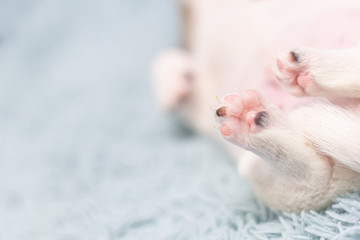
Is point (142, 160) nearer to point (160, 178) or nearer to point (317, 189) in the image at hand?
point (160, 178)

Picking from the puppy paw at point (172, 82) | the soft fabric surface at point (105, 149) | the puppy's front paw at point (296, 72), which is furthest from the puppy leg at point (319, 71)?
the puppy paw at point (172, 82)

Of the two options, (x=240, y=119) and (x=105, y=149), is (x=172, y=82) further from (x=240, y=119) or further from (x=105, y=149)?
(x=240, y=119)

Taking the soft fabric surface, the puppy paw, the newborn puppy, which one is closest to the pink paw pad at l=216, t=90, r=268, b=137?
the newborn puppy

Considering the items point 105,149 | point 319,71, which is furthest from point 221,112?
point 105,149

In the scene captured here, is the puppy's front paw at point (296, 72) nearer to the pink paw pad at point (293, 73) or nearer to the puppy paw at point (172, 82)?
the pink paw pad at point (293, 73)

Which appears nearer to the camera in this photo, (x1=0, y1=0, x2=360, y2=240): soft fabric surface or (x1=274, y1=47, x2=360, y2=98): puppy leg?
(x1=274, y1=47, x2=360, y2=98): puppy leg

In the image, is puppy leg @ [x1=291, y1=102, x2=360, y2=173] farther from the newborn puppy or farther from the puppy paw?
the puppy paw

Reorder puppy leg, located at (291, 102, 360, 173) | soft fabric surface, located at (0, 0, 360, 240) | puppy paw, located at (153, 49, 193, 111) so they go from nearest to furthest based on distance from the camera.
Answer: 1. puppy leg, located at (291, 102, 360, 173)
2. soft fabric surface, located at (0, 0, 360, 240)
3. puppy paw, located at (153, 49, 193, 111)

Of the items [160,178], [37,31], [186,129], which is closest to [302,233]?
[160,178]
